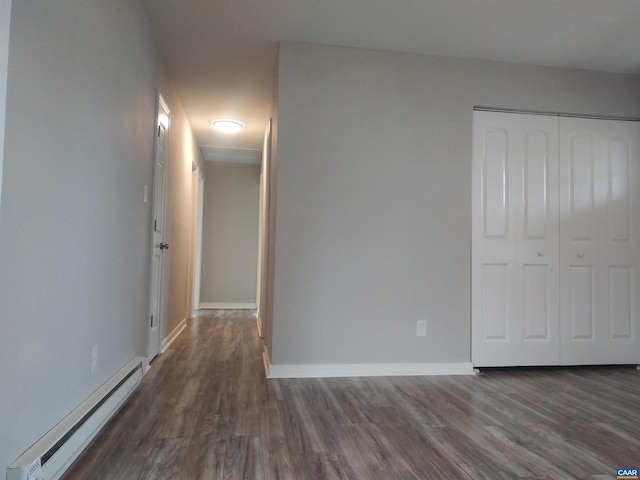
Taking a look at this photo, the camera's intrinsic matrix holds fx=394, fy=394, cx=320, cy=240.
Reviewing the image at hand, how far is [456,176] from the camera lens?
2973 mm

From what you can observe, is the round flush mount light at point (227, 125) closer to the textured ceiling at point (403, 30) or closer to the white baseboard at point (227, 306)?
the textured ceiling at point (403, 30)

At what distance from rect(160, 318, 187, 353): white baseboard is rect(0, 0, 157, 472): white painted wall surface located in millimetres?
1102

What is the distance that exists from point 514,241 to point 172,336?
10.4 feet

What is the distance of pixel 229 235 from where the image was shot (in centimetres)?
634

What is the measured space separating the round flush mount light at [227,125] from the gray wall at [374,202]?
1.91 metres

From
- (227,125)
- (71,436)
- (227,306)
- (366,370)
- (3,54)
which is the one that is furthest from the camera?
(227,306)

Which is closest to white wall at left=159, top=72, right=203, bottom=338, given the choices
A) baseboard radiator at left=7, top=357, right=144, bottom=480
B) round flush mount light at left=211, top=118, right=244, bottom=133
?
round flush mount light at left=211, top=118, right=244, bottom=133

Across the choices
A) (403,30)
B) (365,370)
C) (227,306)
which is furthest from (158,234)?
(227,306)

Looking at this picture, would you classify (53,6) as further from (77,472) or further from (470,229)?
(470,229)


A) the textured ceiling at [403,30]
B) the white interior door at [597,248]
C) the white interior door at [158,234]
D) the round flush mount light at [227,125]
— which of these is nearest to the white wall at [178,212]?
the white interior door at [158,234]

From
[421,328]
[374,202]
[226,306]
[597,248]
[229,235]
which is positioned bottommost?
[226,306]

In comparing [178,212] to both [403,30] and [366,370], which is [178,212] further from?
[403,30]

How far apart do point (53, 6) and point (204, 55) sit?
182 cm

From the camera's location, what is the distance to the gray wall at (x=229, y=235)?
6.28m
